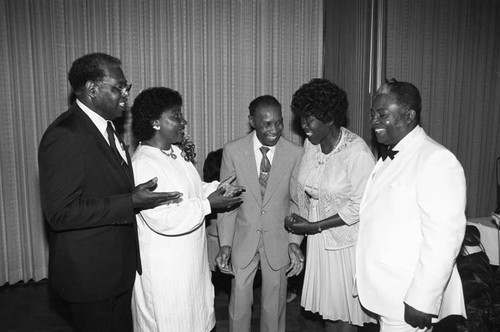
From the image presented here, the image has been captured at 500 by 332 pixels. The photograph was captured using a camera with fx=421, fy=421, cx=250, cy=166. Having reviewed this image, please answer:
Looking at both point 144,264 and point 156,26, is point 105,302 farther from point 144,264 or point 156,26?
point 156,26

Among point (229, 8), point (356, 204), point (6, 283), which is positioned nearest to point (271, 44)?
point (229, 8)

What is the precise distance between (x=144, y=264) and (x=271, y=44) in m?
3.37

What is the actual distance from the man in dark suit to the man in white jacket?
3.13 ft

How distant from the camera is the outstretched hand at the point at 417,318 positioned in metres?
1.72

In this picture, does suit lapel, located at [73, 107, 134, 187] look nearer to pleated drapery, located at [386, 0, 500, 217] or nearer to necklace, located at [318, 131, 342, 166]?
necklace, located at [318, 131, 342, 166]

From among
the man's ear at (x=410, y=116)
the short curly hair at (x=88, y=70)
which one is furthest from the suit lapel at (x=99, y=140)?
the man's ear at (x=410, y=116)

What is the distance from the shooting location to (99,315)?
6.83 feet

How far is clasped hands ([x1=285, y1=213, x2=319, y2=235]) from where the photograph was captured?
2.57 m

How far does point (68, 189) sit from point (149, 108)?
0.67 meters

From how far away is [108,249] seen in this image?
2.06m

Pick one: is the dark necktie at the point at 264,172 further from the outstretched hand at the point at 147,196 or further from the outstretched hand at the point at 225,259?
the outstretched hand at the point at 147,196

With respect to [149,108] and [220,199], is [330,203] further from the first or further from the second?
[149,108]

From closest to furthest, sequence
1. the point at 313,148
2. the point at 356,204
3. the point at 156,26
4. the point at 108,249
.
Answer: the point at 108,249, the point at 356,204, the point at 313,148, the point at 156,26

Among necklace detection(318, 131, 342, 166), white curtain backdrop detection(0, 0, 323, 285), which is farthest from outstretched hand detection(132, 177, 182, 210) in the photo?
white curtain backdrop detection(0, 0, 323, 285)
